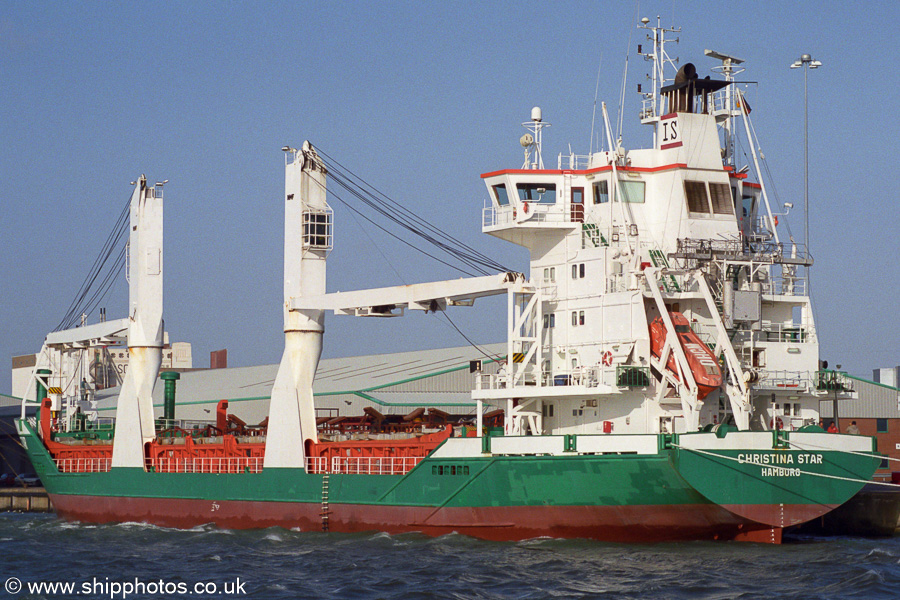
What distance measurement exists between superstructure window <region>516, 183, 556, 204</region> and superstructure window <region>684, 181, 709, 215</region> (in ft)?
10.6

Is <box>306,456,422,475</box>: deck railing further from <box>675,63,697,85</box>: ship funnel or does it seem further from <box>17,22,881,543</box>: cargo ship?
<box>675,63,697,85</box>: ship funnel

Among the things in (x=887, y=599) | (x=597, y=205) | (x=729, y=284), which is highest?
(x=597, y=205)

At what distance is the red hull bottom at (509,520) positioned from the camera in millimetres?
25203

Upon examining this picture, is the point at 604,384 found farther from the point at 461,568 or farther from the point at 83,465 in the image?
the point at 83,465

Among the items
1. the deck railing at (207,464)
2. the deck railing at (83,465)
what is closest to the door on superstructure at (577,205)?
the deck railing at (207,464)

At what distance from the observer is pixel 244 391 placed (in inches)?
1992

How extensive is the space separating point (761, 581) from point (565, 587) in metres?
3.60

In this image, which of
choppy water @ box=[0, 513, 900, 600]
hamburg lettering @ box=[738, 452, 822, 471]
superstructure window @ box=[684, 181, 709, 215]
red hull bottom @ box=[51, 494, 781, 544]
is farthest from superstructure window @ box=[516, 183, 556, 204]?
A: choppy water @ box=[0, 513, 900, 600]

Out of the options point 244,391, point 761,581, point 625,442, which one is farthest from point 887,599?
point 244,391

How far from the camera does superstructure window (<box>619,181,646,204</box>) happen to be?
28.8m

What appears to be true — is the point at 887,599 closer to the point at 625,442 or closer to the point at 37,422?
the point at 625,442

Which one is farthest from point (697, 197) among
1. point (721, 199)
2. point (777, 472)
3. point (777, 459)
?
point (777, 472)

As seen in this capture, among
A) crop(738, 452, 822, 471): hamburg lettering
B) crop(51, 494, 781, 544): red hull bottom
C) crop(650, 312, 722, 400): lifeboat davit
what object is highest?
crop(650, 312, 722, 400): lifeboat davit

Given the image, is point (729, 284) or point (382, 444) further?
point (382, 444)
